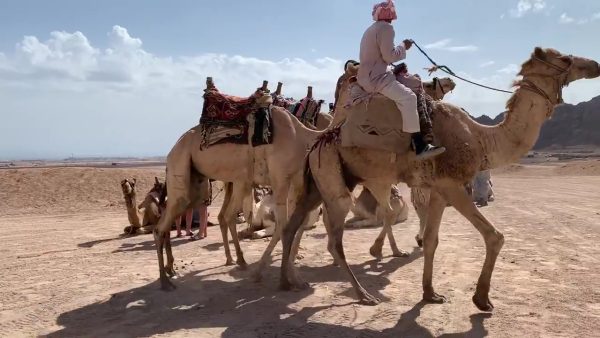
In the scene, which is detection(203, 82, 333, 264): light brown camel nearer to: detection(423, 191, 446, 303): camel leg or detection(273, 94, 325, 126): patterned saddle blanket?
detection(273, 94, 325, 126): patterned saddle blanket

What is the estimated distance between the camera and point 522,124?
6.02 meters

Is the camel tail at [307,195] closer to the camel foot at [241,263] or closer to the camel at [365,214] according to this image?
the camel foot at [241,263]

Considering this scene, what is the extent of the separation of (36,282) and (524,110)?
267 inches

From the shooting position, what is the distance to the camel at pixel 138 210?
13.7 meters

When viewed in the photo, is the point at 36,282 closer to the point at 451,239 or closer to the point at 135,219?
the point at 135,219

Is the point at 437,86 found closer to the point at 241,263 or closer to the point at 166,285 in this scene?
the point at 241,263

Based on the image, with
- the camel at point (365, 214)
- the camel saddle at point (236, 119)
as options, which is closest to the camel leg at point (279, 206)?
the camel saddle at point (236, 119)

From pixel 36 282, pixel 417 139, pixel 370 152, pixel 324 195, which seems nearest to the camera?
pixel 417 139

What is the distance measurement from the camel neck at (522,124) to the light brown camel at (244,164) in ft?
7.96

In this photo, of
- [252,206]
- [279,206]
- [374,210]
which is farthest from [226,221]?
[374,210]

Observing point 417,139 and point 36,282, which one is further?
point 36,282

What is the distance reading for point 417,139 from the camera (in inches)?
231

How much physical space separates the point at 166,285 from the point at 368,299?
2705 millimetres

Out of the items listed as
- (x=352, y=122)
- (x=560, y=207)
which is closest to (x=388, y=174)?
(x=352, y=122)
